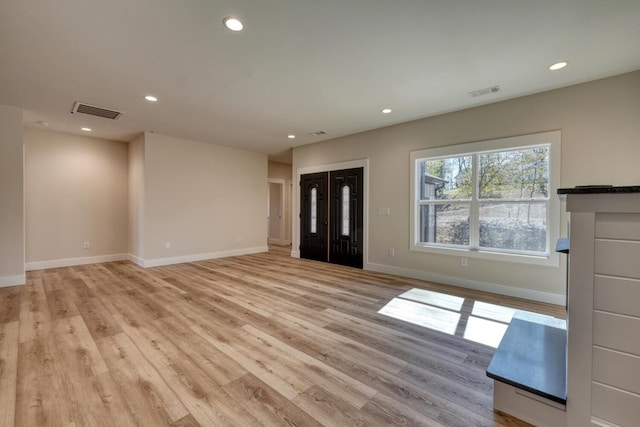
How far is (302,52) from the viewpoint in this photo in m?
2.55

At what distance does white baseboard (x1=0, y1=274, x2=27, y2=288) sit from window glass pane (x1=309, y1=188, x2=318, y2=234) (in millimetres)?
4862

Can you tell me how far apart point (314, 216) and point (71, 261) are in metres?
5.05

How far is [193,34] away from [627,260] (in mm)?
3184

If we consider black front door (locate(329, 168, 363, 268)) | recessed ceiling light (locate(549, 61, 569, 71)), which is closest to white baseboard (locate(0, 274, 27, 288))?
black front door (locate(329, 168, 363, 268))

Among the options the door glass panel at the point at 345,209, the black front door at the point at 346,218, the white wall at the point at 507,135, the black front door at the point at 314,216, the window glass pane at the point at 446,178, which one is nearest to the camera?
the white wall at the point at 507,135

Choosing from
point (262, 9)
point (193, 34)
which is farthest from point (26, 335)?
point (262, 9)

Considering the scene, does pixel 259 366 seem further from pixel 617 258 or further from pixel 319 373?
pixel 617 258

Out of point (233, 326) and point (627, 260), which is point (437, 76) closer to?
point (627, 260)

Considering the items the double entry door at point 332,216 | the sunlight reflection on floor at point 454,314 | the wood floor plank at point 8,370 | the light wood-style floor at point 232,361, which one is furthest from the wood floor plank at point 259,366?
the double entry door at point 332,216

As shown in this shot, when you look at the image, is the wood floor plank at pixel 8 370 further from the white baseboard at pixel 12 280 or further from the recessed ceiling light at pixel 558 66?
the recessed ceiling light at pixel 558 66

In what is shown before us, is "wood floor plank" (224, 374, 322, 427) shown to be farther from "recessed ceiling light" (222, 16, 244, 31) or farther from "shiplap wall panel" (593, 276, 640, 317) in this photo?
"recessed ceiling light" (222, 16, 244, 31)

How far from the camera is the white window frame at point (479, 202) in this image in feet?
10.9

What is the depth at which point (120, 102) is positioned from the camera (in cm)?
376

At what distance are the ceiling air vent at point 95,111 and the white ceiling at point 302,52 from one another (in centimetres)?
14
